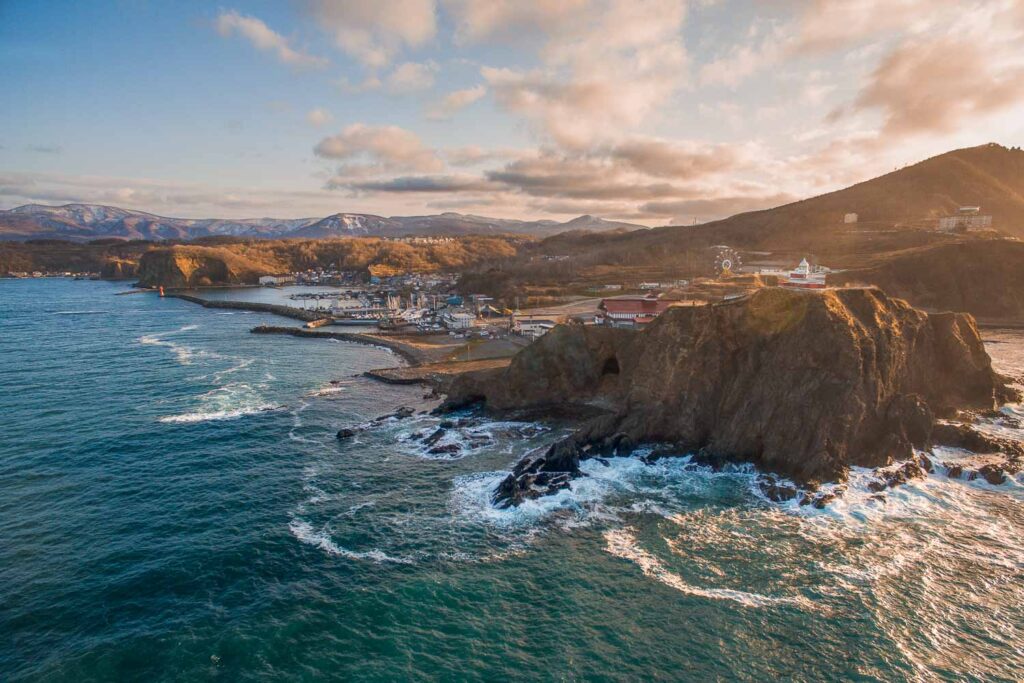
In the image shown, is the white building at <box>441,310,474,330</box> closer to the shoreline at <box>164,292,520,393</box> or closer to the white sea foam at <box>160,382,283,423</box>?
the shoreline at <box>164,292,520,393</box>

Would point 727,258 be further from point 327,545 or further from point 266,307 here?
point 327,545

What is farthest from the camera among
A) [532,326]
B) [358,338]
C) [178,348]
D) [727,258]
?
[727,258]

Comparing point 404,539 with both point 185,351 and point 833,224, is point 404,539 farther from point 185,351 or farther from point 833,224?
point 833,224

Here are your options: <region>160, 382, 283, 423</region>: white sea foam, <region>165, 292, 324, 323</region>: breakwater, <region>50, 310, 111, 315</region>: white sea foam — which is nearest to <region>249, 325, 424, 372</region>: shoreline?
<region>165, 292, 324, 323</region>: breakwater

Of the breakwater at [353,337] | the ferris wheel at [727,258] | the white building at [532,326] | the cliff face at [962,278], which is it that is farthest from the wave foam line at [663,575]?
the ferris wheel at [727,258]

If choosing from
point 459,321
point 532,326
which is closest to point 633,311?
point 532,326

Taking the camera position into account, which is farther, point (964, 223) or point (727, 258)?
point (964, 223)

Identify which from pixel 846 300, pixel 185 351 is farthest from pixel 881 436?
pixel 185 351
